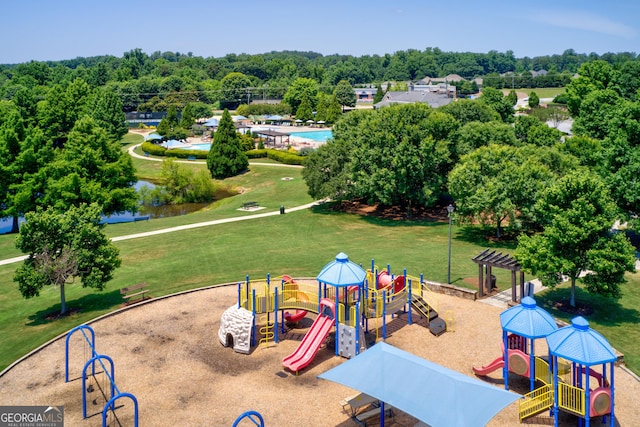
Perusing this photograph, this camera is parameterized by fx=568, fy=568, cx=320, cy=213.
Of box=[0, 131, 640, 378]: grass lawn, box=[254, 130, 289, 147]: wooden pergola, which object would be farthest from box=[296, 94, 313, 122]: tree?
box=[0, 131, 640, 378]: grass lawn

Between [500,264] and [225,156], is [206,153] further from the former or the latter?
[500,264]

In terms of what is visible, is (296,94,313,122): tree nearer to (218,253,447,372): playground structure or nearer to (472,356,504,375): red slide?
(218,253,447,372): playground structure

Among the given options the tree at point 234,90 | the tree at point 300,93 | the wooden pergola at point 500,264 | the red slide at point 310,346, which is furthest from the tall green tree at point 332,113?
the red slide at point 310,346

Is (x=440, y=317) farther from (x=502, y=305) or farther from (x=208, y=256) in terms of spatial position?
(x=208, y=256)

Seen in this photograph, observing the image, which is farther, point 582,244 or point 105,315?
point 105,315

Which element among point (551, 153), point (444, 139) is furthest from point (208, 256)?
point (551, 153)

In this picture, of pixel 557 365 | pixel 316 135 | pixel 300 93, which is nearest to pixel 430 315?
pixel 557 365

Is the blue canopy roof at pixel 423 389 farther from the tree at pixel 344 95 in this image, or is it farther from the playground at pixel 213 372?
the tree at pixel 344 95

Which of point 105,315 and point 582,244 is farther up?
point 582,244
